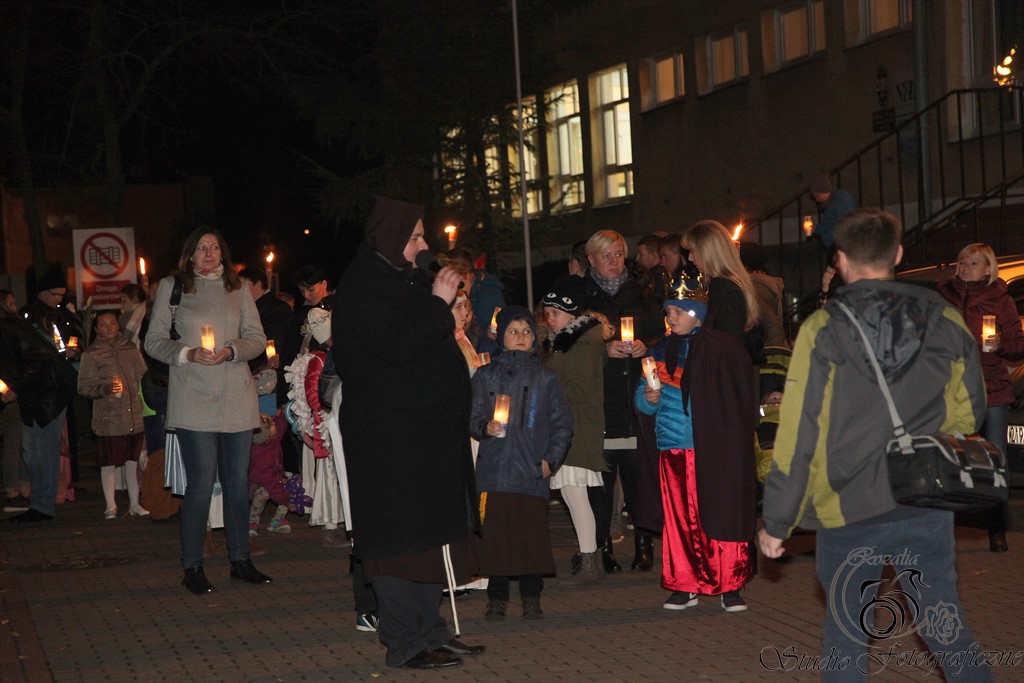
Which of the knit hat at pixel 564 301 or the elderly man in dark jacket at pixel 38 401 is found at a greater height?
the knit hat at pixel 564 301

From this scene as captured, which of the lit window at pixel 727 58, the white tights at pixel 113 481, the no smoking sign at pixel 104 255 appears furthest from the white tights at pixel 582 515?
the lit window at pixel 727 58

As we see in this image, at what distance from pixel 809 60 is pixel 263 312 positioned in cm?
1310

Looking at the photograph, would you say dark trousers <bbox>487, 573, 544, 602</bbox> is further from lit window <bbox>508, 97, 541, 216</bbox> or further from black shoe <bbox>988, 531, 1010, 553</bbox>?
lit window <bbox>508, 97, 541, 216</bbox>

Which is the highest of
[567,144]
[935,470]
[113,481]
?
[567,144]

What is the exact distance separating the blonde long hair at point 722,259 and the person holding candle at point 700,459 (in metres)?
0.33

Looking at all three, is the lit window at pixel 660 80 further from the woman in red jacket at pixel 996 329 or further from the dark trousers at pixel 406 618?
the dark trousers at pixel 406 618

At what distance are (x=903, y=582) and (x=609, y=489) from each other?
4.33 metres

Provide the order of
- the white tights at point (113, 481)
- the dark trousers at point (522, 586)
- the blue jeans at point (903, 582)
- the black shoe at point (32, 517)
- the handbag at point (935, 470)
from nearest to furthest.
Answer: the handbag at point (935, 470)
the blue jeans at point (903, 582)
the dark trousers at point (522, 586)
the black shoe at point (32, 517)
the white tights at point (113, 481)

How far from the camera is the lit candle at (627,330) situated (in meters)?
8.28

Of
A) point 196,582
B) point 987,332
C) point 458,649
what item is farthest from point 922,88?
point 458,649

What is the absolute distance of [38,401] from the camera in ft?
40.9

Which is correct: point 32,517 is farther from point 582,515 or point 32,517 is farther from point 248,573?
point 582,515

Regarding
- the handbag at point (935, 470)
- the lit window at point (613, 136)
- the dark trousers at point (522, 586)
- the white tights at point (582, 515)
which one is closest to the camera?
the handbag at point (935, 470)

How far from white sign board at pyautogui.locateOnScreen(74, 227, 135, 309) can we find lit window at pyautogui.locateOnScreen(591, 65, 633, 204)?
42.8ft
